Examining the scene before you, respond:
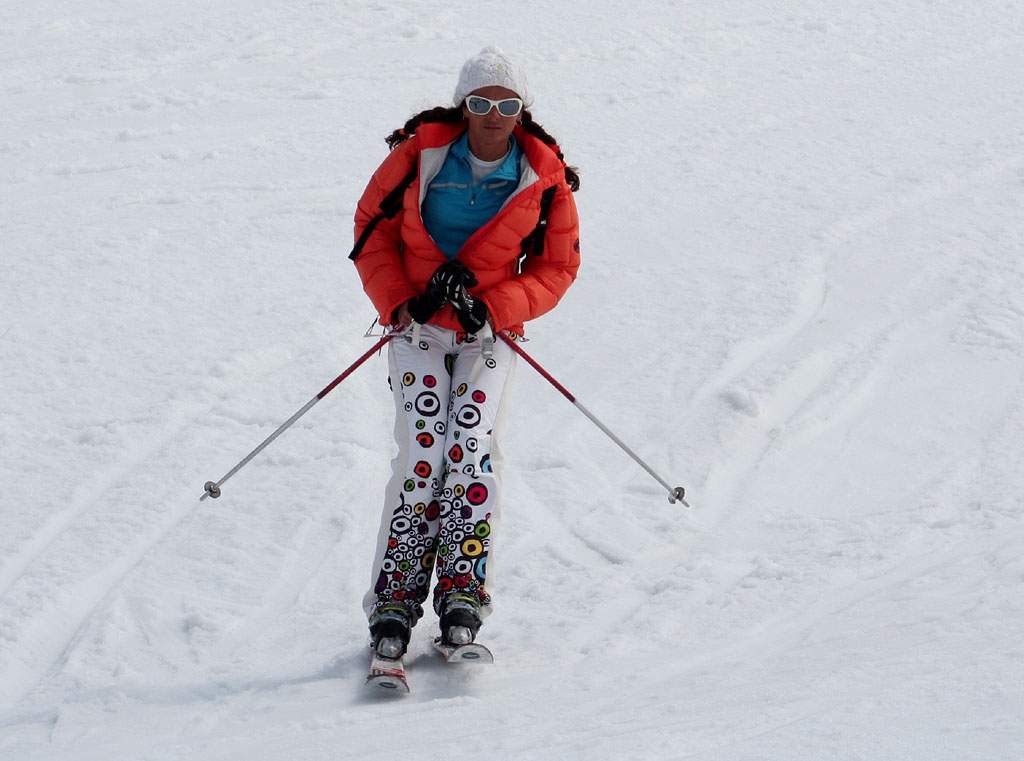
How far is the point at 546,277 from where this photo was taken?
4125 millimetres

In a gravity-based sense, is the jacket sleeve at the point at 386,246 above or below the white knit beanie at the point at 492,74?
below

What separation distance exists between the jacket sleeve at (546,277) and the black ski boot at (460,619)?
2.94 feet

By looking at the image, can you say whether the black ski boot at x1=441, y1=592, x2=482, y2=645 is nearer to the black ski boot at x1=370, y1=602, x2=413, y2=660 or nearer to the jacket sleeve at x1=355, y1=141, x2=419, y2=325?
the black ski boot at x1=370, y1=602, x2=413, y2=660

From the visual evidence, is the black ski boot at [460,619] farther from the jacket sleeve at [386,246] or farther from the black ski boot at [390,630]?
the jacket sleeve at [386,246]

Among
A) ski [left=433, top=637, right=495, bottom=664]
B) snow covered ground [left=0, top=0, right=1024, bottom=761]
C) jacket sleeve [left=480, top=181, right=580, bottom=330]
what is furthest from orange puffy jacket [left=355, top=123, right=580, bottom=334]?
snow covered ground [left=0, top=0, right=1024, bottom=761]

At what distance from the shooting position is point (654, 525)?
533 cm

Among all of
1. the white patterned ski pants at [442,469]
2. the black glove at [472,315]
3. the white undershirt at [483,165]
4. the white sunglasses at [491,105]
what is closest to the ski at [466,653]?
the white patterned ski pants at [442,469]

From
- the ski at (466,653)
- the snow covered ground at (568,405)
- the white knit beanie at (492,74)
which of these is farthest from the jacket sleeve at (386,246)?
the snow covered ground at (568,405)

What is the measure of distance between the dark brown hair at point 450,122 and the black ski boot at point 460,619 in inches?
54.4

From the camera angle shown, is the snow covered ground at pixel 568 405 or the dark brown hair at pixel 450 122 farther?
the dark brown hair at pixel 450 122

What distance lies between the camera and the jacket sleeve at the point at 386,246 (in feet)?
13.2

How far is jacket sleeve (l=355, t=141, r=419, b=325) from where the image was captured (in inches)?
159

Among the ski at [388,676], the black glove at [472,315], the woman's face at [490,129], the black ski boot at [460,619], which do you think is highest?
the woman's face at [490,129]

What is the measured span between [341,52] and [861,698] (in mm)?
9152
